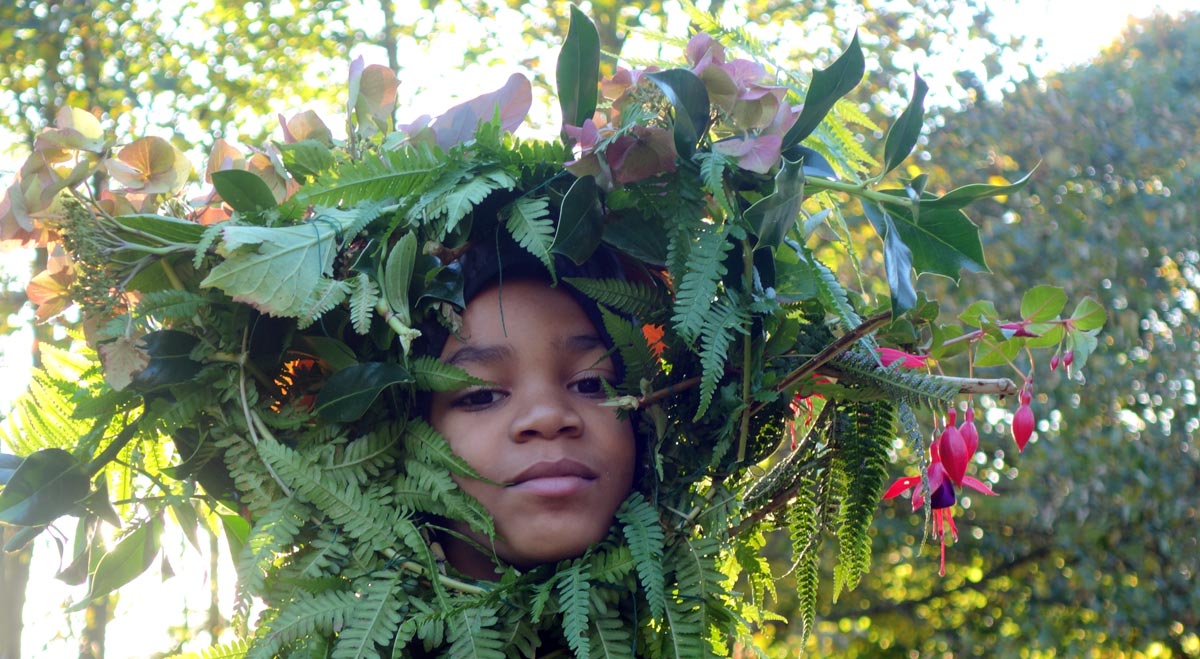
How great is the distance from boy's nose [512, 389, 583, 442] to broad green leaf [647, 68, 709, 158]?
33cm

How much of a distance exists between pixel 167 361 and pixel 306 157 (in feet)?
1.00

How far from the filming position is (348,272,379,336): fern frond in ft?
3.77

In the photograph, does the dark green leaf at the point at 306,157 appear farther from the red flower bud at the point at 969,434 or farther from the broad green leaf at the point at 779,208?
the red flower bud at the point at 969,434

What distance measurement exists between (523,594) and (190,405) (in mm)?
445

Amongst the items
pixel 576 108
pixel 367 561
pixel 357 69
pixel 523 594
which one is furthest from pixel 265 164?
pixel 523 594

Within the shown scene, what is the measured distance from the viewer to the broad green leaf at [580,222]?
3.84 feet

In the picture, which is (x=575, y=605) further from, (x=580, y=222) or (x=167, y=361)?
(x=167, y=361)

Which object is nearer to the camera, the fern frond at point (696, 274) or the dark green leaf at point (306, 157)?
the fern frond at point (696, 274)

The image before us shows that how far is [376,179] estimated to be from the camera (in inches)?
48.2

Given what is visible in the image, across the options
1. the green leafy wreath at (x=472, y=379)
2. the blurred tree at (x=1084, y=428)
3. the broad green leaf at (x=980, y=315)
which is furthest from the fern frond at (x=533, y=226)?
the blurred tree at (x=1084, y=428)

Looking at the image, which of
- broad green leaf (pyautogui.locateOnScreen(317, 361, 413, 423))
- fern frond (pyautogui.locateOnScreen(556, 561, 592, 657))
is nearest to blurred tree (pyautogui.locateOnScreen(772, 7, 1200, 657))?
fern frond (pyautogui.locateOnScreen(556, 561, 592, 657))

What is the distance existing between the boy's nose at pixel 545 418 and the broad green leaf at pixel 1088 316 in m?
0.56

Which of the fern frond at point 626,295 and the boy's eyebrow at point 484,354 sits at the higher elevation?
the fern frond at point 626,295

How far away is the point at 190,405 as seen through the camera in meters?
1.27
